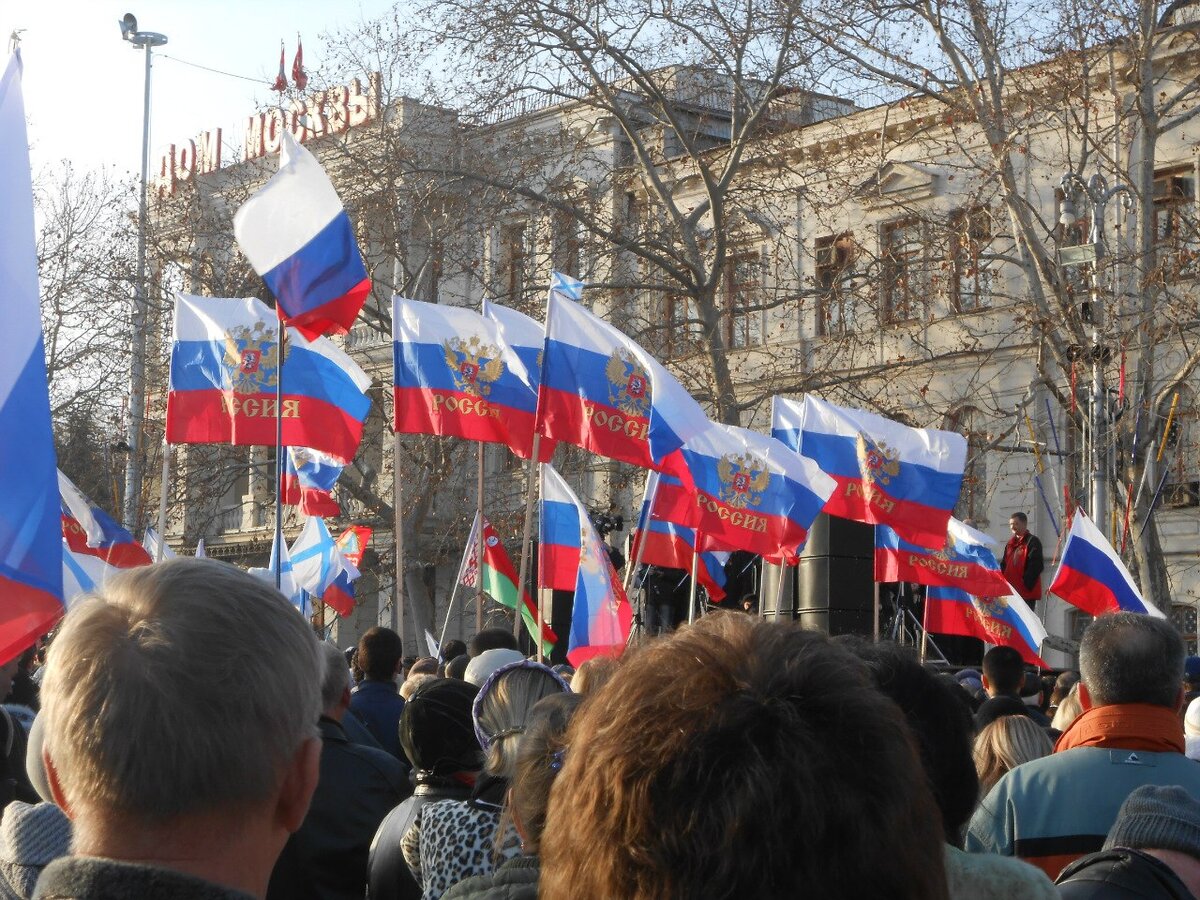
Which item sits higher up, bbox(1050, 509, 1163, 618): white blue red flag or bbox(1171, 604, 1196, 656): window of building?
bbox(1050, 509, 1163, 618): white blue red flag

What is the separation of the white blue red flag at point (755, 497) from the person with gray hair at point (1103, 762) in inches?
249

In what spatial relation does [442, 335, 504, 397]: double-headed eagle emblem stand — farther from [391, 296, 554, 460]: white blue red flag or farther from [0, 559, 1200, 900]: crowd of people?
[0, 559, 1200, 900]: crowd of people

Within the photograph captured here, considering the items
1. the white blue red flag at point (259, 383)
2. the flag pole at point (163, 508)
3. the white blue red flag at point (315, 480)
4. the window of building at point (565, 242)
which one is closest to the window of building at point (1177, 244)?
the window of building at point (565, 242)

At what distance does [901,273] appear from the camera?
21.4 meters

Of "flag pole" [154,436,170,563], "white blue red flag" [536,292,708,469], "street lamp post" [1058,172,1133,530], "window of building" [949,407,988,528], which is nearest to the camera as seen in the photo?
"flag pole" [154,436,170,563]

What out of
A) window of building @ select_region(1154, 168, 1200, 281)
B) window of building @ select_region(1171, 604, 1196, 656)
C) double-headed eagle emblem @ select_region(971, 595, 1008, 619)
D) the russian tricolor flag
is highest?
window of building @ select_region(1154, 168, 1200, 281)

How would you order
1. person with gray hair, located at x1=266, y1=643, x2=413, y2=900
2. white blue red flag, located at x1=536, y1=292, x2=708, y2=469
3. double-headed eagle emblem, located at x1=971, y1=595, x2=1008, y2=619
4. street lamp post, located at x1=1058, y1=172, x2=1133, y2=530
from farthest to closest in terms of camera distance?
street lamp post, located at x1=1058, y1=172, x2=1133, y2=530 < double-headed eagle emblem, located at x1=971, y1=595, x2=1008, y2=619 < white blue red flag, located at x1=536, y1=292, x2=708, y2=469 < person with gray hair, located at x1=266, y1=643, x2=413, y2=900

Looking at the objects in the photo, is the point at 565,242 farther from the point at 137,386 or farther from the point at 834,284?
the point at 137,386

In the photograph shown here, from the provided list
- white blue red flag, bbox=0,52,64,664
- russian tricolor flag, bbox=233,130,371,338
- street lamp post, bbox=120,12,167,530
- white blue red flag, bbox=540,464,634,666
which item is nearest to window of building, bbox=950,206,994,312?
white blue red flag, bbox=540,464,634,666

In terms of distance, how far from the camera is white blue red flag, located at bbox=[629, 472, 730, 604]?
433 inches

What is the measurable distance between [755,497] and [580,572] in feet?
4.99

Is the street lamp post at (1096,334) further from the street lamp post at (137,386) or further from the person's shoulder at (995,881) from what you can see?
the street lamp post at (137,386)

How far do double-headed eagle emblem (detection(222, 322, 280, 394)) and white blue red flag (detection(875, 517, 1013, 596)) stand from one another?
478 cm

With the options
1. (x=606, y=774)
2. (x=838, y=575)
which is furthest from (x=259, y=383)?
(x=606, y=774)
